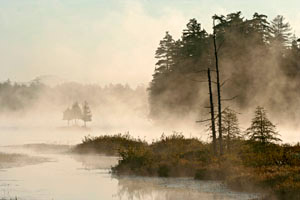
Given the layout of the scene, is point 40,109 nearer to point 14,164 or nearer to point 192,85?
point 192,85

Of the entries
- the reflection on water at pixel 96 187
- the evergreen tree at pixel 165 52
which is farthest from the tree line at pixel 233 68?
the reflection on water at pixel 96 187

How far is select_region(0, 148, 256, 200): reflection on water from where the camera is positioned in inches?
618

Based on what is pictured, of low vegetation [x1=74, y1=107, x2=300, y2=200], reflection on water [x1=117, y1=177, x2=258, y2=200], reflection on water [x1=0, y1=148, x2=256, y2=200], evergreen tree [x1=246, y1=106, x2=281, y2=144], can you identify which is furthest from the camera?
evergreen tree [x1=246, y1=106, x2=281, y2=144]

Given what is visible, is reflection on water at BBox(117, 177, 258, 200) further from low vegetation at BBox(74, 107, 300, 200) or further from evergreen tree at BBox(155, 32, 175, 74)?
evergreen tree at BBox(155, 32, 175, 74)

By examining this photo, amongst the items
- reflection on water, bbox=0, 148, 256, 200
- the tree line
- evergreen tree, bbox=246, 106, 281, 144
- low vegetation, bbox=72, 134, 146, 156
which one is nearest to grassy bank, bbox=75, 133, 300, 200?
evergreen tree, bbox=246, 106, 281, 144

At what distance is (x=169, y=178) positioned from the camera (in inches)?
809

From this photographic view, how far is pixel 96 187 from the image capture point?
58.9 ft

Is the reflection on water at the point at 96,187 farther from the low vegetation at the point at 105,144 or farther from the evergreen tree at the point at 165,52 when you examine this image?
the evergreen tree at the point at 165,52

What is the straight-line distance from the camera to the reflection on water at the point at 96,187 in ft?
51.5

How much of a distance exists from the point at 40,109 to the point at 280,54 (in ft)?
405

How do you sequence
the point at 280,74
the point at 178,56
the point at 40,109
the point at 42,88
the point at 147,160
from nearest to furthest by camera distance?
the point at 147,160 < the point at 280,74 < the point at 178,56 < the point at 40,109 < the point at 42,88

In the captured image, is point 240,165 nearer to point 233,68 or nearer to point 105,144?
point 105,144

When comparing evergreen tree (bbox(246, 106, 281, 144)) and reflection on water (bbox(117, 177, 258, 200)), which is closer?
reflection on water (bbox(117, 177, 258, 200))

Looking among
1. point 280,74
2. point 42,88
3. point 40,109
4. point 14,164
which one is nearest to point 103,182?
point 14,164
